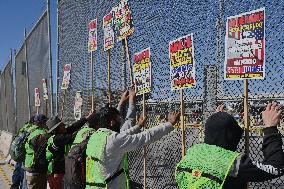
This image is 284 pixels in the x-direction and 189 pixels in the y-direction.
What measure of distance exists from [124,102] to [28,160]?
2348 millimetres

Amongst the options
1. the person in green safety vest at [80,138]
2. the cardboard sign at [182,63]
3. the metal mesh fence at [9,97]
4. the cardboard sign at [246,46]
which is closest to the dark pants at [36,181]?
the person in green safety vest at [80,138]


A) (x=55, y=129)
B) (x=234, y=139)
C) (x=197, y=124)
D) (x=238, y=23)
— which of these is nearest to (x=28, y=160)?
(x=55, y=129)

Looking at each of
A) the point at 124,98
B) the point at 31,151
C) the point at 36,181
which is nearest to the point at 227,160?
the point at 124,98

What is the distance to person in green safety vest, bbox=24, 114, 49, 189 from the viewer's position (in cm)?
700

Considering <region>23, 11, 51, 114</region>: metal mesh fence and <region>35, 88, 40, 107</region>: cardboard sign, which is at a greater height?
<region>23, 11, 51, 114</region>: metal mesh fence

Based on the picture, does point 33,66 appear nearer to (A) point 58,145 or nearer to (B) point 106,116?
(A) point 58,145

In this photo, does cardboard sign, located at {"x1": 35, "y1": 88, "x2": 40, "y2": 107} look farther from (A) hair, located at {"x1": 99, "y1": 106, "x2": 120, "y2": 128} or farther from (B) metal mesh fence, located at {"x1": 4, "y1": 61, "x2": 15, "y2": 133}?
(A) hair, located at {"x1": 99, "y1": 106, "x2": 120, "y2": 128}

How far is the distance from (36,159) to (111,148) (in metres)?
3.27

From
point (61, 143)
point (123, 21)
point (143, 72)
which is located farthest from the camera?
point (123, 21)

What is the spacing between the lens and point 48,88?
13281mm

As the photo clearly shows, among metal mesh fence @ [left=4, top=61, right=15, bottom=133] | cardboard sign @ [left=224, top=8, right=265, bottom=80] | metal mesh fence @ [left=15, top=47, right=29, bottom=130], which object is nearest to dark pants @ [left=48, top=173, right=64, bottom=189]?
cardboard sign @ [left=224, top=8, right=265, bottom=80]

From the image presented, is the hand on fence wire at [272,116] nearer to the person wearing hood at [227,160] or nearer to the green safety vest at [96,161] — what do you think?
the person wearing hood at [227,160]

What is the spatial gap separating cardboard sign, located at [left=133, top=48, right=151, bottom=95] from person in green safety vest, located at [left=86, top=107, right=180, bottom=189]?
1.50 m

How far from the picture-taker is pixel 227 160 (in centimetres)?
279
